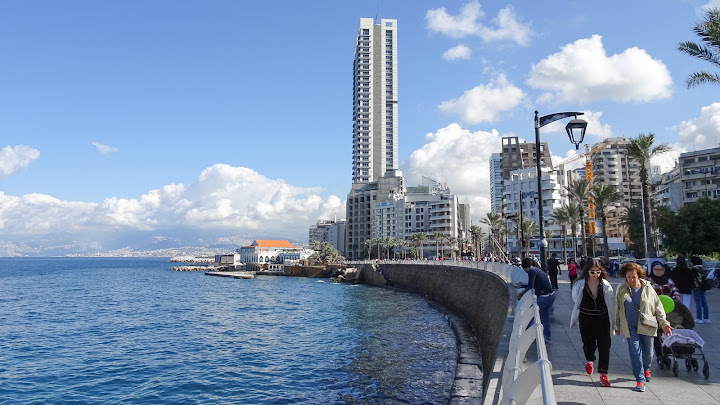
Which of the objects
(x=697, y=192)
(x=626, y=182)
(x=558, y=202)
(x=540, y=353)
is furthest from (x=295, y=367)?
(x=626, y=182)

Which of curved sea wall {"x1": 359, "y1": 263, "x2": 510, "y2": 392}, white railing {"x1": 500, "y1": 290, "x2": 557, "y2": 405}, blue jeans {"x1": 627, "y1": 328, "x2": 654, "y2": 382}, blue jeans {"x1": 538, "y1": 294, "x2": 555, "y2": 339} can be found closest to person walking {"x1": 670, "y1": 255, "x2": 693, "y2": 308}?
blue jeans {"x1": 538, "y1": 294, "x2": 555, "y2": 339}

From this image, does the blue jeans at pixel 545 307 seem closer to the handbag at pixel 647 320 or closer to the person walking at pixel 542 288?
the person walking at pixel 542 288

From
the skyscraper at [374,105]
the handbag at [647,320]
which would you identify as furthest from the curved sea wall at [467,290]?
the skyscraper at [374,105]

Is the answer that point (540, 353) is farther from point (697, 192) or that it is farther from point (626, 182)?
point (626, 182)

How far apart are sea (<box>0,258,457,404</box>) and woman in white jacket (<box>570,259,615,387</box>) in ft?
25.1

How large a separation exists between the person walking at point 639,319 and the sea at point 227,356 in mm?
8139

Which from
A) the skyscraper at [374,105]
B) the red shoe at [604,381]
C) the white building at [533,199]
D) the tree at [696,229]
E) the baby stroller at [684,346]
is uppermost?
the skyscraper at [374,105]

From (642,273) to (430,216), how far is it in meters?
120

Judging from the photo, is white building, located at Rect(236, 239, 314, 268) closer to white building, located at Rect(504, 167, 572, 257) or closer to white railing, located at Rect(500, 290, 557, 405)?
white building, located at Rect(504, 167, 572, 257)

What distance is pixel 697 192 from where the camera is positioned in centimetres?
7612

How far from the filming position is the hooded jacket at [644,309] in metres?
6.52

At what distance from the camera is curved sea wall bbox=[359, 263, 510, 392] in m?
17.5

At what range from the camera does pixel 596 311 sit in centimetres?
700

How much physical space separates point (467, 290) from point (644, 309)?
92.9 feet
